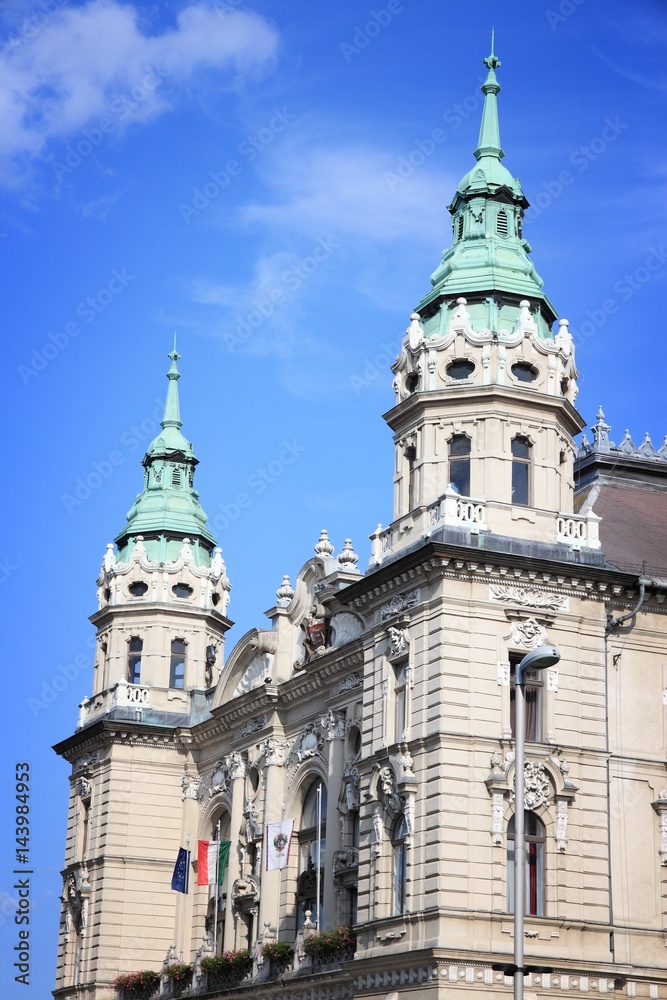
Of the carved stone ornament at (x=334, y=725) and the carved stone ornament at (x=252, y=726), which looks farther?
the carved stone ornament at (x=252, y=726)

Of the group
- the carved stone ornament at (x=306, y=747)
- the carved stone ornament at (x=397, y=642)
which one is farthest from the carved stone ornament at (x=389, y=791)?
the carved stone ornament at (x=306, y=747)

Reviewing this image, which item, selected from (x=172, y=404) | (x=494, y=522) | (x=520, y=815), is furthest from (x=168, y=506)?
(x=520, y=815)

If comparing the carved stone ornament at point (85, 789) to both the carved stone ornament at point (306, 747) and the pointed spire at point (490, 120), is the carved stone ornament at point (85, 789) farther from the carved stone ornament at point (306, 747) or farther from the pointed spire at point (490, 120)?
the pointed spire at point (490, 120)

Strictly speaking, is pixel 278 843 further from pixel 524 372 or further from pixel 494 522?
pixel 524 372

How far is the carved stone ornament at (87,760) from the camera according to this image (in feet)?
239

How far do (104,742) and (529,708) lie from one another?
2844cm

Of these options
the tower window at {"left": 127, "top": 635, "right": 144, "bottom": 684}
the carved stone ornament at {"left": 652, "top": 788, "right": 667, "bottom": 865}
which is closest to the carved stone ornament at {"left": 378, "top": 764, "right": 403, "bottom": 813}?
the carved stone ornament at {"left": 652, "top": 788, "right": 667, "bottom": 865}

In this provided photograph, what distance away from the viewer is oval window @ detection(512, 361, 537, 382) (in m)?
51.3

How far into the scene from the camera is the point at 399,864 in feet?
156

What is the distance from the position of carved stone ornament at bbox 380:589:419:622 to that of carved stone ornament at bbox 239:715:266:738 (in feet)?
49.1

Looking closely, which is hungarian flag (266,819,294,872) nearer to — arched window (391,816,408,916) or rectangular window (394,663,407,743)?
rectangular window (394,663,407,743)

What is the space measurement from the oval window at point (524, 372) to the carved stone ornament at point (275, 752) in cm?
1862

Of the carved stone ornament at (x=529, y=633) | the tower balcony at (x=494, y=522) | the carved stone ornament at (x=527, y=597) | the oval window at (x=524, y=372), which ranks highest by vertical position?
the oval window at (x=524, y=372)

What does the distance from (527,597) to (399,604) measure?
3.87m
